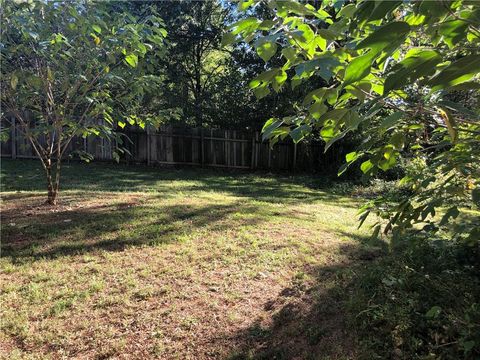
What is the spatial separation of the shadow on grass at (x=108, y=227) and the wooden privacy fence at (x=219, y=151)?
26.3ft

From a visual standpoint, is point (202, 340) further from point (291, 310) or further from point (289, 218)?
point (289, 218)

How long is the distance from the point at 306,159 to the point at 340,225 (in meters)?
8.66

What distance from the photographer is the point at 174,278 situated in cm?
399

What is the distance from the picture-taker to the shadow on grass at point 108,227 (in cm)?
467

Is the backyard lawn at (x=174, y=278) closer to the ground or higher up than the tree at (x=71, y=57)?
closer to the ground

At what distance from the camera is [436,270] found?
3.62 meters

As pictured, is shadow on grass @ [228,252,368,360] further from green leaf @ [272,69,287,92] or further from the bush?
green leaf @ [272,69,287,92]

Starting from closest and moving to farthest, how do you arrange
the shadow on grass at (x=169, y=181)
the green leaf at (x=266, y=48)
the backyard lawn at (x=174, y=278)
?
the green leaf at (x=266, y=48)
the backyard lawn at (x=174, y=278)
the shadow on grass at (x=169, y=181)

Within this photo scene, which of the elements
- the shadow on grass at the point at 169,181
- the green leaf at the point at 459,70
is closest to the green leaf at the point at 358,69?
the green leaf at the point at 459,70

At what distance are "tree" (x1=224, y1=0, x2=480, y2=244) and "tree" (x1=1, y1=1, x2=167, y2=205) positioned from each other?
3.01m

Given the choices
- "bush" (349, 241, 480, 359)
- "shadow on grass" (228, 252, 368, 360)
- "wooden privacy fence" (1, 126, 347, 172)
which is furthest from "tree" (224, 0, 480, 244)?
"wooden privacy fence" (1, 126, 347, 172)

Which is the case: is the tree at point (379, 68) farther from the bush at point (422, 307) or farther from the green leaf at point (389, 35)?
the bush at point (422, 307)

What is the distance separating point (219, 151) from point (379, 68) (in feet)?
44.0

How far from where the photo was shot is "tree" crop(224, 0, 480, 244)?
81 centimetres
